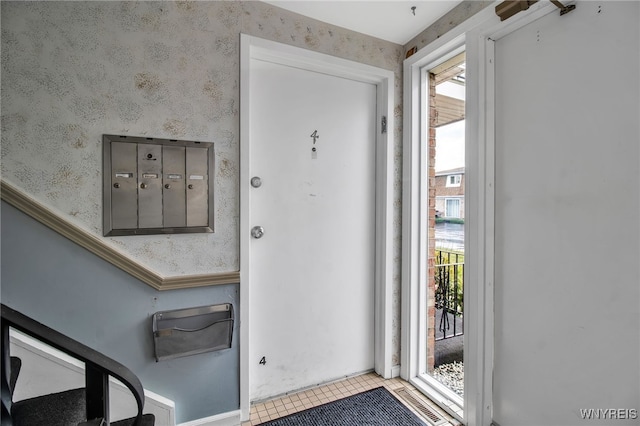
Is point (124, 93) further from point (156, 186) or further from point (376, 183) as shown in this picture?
point (376, 183)

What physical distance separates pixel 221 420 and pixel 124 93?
5.51 ft

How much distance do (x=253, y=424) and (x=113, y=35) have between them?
202 cm

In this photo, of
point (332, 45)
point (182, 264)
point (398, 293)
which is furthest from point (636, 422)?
point (332, 45)

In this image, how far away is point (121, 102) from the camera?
4.52 feet

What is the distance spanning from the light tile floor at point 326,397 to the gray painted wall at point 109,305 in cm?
19

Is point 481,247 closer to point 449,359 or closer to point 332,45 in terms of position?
point 449,359

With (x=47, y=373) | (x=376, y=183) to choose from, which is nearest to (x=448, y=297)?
(x=376, y=183)

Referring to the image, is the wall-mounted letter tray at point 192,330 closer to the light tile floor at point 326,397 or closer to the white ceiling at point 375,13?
the light tile floor at point 326,397

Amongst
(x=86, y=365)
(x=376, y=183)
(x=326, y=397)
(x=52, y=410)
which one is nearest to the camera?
(x=86, y=365)

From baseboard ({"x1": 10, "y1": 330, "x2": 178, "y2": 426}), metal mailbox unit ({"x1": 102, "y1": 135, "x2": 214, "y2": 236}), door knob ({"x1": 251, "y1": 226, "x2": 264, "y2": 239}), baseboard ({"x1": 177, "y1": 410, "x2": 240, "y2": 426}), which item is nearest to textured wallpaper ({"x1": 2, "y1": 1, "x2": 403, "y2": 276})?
metal mailbox unit ({"x1": 102, "y1": 135, "x2": 214, "y2": 236})

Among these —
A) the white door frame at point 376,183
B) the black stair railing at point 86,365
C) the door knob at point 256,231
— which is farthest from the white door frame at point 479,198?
the black stair railing at point 86,365

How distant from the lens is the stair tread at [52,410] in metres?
1.04

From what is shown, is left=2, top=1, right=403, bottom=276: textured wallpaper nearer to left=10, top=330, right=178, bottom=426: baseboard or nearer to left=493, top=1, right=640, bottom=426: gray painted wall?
left=10, top=330, right=178, bottom=426: baseboard

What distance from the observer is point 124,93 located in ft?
4.53
